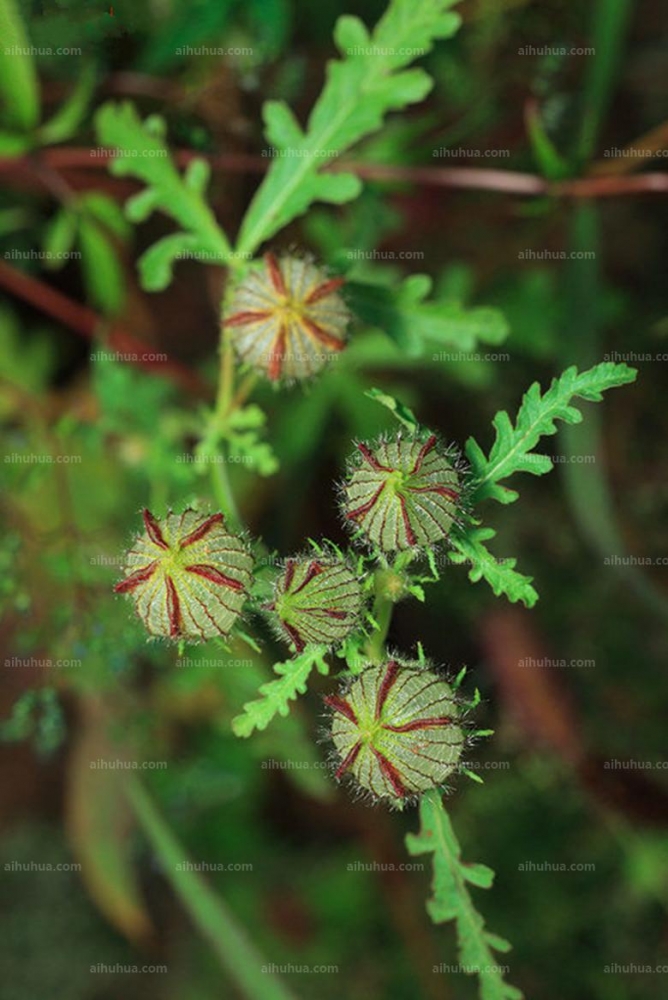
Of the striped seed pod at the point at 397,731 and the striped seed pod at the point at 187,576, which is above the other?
the striped seed pod at the point at 187,576

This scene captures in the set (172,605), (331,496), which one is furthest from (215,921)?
(331,496)

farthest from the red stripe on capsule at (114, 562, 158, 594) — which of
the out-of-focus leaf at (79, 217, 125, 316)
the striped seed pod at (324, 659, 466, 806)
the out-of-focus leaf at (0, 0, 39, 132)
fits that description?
the out-of-focus leaf at (79, 217, 125, 316)

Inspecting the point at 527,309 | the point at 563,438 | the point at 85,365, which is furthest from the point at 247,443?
the point at 85,365

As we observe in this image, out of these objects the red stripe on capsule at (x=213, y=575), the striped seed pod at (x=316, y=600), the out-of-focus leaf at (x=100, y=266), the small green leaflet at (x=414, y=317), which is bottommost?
the striped seed pod at (x=316, y=600)

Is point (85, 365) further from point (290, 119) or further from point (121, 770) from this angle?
point (290, 119)

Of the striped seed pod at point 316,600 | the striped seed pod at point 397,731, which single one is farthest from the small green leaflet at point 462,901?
the striped seed pod at point 316,600

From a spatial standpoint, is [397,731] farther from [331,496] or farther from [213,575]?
[331,496]

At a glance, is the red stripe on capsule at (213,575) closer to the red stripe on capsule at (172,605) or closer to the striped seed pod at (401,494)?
the red stripe on capsule at (172,605)

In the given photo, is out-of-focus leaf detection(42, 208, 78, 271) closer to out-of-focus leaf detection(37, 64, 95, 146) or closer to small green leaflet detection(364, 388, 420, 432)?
out-of-focus leaf detection(37, 64, 95, 146)
